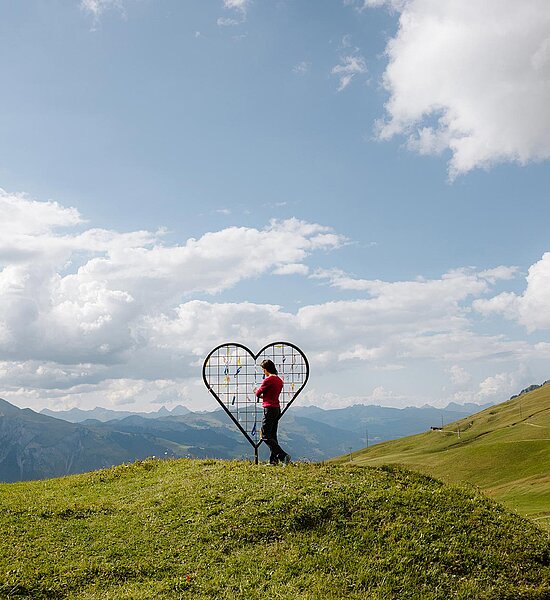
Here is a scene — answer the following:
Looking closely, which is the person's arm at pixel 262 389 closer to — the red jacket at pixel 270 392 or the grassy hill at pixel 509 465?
the red jacket at pixel 270 392

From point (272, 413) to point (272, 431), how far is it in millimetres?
675

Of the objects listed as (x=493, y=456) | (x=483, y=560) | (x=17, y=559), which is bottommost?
(x=493, y=456)

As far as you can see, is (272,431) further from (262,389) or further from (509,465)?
(509,465)

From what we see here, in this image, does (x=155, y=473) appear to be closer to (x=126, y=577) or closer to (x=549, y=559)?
(x=126, y=577)

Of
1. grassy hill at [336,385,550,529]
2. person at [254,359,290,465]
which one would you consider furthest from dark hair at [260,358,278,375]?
grassy hill at [336,385,550,529]

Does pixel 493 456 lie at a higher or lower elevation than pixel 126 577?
lower

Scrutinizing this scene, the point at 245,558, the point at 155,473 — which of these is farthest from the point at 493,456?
the point at 245,558

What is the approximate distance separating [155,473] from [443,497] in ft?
40.1

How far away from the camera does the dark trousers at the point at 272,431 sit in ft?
69.8

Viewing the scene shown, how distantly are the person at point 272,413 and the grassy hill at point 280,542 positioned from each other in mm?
1439

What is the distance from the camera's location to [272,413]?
2144 cm

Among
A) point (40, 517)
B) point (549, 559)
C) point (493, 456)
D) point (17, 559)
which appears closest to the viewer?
point (17, 559)

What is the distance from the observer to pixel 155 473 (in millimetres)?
23844

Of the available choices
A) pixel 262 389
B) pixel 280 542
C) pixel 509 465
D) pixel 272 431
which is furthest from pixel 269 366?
pixel 509 465
